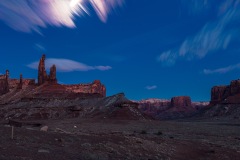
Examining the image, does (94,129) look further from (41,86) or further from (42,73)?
(42,73)

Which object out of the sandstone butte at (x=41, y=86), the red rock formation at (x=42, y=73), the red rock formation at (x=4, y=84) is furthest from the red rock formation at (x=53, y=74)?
the red rock formation at (x=4, y=84)

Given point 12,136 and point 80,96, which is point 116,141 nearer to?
point 12,136

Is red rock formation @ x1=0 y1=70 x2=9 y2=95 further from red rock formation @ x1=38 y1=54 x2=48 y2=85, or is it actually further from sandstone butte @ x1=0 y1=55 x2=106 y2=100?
red rock formation @ x1=38 y1=54 x2=48 y2=85

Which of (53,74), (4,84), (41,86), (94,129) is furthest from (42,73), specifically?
(94,129)

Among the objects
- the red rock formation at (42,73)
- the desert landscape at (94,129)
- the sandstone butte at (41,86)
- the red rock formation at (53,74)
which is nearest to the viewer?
the desert landscape at (94,129)

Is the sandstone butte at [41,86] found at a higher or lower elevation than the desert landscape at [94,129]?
higher

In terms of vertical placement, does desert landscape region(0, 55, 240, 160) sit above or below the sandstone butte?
below

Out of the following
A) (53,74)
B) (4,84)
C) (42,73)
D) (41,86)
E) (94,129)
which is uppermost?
(42,73)

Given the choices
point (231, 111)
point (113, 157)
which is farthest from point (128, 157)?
point (231, 111)

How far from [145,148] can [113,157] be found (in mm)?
5111

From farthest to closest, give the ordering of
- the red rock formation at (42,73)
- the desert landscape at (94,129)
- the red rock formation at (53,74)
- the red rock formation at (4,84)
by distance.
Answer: the red rock formation at (4,84)
the red rock formation at (42,73)
the red rock formation at (53,74)
the desert landscape at (94,129)

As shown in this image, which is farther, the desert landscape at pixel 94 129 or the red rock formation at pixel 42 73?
the red rock formation at pixel 42 73

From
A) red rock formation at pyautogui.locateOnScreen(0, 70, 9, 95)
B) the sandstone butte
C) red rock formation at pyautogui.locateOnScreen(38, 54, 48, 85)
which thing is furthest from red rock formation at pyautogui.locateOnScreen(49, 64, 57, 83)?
red rock formation at pyautogui.locateOnScreen(0, 70, 9, 95)

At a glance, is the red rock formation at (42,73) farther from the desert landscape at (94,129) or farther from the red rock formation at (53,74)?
the red rock formation at (53,74)
